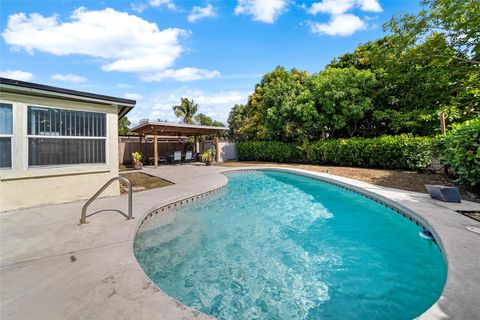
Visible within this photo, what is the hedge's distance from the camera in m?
9.52

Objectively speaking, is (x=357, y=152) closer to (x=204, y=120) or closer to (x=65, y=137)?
(x=65, y=137)

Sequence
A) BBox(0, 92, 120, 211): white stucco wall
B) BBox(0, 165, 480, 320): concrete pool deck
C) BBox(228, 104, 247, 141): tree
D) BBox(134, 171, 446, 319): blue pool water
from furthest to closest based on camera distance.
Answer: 1. BBox(228, 104, 247, 141): tree
2. BBox(0, 92, 120, 211): white stucco wall
3. BBox(134, 171, 446, 319): blue pool water
4. BBox(0, 165, 480, 320): concrete pool deck

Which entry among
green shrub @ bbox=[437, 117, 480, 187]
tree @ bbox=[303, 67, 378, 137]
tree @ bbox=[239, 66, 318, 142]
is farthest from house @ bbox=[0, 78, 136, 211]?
tree @ bbox=[303, 67, 378, 137]

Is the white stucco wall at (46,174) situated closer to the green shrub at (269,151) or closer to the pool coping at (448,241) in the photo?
the pool coping at (448,241)

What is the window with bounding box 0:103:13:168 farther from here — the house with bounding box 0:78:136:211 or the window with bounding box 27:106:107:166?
the window with bounding box 27:106:107:166

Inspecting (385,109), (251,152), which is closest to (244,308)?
(385,109)

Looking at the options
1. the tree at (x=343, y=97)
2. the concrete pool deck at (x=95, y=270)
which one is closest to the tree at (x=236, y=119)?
the tree at (x=343, y=97)

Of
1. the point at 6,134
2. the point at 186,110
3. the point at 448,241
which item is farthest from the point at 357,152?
the point at 186,110

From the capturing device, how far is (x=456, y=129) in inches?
263

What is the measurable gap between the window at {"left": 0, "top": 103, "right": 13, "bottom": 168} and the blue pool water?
3.60 m

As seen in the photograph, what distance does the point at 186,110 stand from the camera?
36.2 meters

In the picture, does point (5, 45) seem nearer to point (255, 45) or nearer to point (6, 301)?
point (6, 301)

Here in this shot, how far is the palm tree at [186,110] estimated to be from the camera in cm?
3581

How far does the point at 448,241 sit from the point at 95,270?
17.2 feet
